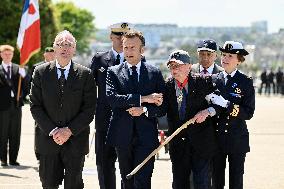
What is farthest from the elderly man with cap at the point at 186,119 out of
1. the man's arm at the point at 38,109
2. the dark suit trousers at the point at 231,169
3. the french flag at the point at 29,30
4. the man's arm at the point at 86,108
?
the french flag at the point at 29,30

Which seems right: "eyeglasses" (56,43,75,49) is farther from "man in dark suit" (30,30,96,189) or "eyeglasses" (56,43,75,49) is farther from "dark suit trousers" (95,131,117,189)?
"dark suit trousers" (95,131,117,189)

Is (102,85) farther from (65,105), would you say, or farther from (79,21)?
(79,21)

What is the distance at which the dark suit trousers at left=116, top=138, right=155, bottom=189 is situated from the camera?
780cm

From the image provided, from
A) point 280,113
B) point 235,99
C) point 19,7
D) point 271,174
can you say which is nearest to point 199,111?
point 235,99

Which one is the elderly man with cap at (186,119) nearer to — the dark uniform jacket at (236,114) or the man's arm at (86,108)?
the dark uniform jacket at (236,114)

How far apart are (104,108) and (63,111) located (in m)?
0.88

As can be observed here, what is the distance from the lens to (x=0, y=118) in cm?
1371

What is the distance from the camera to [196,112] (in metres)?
7.95

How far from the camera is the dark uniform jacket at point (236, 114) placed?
27.0 ft

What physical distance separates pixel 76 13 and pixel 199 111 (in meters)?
115

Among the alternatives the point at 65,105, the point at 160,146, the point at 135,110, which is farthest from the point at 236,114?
the point at 65,105

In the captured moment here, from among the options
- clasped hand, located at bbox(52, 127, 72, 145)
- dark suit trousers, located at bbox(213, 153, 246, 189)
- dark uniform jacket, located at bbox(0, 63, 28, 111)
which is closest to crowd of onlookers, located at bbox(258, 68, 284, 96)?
dark uniform jacket, located at bbox(0, 63, 28, 111)

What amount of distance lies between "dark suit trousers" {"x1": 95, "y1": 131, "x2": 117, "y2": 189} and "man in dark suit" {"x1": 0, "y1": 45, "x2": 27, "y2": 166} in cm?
490

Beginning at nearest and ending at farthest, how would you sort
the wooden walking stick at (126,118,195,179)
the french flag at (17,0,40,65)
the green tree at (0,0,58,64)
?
1. the wooden walking stick at (126,118,195,179)
2. the french flag at (17,0,40,65)
3. the green tree at (0,0,58,64)
